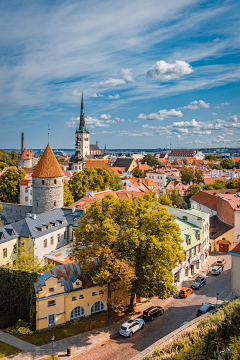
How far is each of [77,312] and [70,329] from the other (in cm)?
170

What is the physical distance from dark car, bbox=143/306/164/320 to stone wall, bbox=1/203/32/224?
94.9 ft

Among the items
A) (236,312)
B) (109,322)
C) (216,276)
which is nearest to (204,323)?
(236,312)

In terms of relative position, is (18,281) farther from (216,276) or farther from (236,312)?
(216,276)

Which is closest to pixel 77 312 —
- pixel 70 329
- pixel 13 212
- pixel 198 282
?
pixel 70 329

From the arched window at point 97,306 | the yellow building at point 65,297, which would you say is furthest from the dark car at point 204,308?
the arched window at point 97,306

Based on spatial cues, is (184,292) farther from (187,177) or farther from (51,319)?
(187,177)

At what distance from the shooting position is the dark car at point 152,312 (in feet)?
80.6

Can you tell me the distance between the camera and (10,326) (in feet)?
78.7

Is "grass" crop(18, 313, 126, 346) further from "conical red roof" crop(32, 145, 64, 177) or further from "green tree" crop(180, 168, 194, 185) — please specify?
"green tree" crop(180, 168, 194, 185)

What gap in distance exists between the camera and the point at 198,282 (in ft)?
102

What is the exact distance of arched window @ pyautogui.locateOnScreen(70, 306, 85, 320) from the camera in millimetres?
24672

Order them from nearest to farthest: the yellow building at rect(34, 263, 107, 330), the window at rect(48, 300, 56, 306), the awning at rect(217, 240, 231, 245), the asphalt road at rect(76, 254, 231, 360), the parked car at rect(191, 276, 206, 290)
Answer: the asphalt road at rect(76, 254, 231, 360) < the yellow building at rect(34, 263, 107, 330) < the window at rect(48, 300, 56, 306) < the parked car at rect(191, 276, 206, 290) < the awning at rect(217, 240, 231, 245)

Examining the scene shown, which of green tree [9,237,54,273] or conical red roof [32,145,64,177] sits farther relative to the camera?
conical red roof [32,145,64,177]

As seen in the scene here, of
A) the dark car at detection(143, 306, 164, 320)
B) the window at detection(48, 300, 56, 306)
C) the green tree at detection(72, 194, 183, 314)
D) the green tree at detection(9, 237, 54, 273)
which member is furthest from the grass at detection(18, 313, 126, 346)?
the green tree at detection(9, 237, 54, 273)
